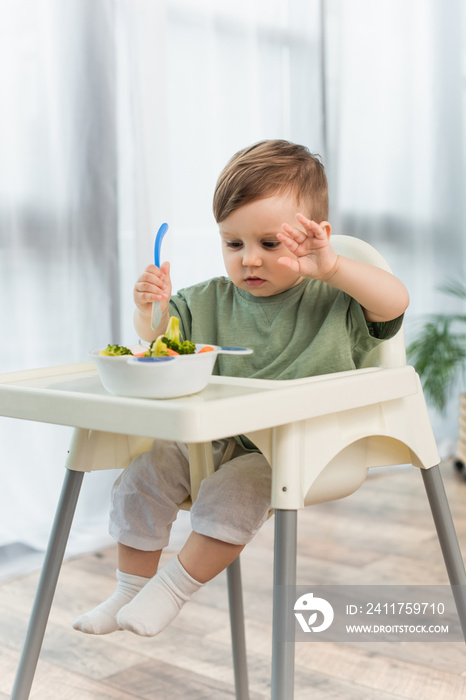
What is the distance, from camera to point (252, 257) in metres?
0.94

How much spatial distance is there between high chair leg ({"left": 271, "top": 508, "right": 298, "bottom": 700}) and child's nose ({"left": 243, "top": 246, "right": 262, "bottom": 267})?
0.35 metres

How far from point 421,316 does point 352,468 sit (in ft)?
5.85

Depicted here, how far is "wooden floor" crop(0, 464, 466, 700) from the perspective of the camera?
1.18 meters

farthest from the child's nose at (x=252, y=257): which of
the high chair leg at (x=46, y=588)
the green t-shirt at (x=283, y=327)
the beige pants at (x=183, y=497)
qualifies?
the high chair leg at (x=46, y=588)

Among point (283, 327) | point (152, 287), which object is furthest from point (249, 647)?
point (152, 287)

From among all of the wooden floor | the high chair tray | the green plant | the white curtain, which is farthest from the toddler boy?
the green plant

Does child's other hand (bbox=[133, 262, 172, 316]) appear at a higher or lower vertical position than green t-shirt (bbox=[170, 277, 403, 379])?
higher

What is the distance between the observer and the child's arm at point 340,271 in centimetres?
80

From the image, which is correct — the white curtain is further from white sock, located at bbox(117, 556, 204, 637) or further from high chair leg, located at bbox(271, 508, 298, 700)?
high chair leg, located at bbox(271, 508, 298, 700)

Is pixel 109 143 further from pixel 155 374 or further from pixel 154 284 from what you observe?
pixel 155 374

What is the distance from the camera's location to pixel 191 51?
189 cm

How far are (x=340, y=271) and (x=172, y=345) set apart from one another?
0.70 ft

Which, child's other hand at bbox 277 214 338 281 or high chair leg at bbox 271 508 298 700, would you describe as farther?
child's other hand at bbox 277 214 338 281

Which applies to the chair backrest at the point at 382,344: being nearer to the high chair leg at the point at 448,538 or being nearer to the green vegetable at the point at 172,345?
the high chair leg at the point at 448,538
